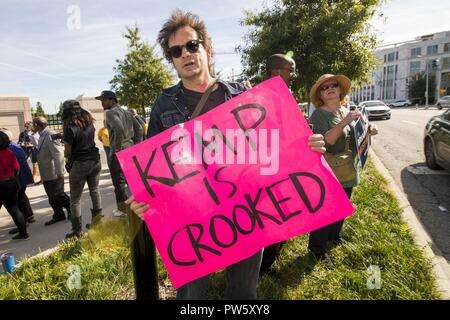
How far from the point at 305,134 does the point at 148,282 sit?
1.58 meters

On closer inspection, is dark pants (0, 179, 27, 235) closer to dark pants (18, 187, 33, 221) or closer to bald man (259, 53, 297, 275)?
dark pants (18, 187, 33, 221)

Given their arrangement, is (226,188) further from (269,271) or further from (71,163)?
(71,163)

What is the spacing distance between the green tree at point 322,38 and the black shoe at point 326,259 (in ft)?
21.9

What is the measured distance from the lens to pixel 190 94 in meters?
1.82

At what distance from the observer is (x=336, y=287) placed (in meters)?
2.53

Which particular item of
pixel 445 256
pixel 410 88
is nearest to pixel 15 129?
pixel 445 256

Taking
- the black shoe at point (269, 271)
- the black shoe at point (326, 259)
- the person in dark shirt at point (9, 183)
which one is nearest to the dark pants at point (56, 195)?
the person in dark shirt at point (9, 183)

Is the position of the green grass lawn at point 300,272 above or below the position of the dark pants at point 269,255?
below

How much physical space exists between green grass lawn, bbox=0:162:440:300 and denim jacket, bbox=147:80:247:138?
62.2 inches

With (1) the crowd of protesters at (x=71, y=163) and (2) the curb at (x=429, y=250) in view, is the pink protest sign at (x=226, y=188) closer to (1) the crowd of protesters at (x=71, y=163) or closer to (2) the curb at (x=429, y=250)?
(2) the curb at (x=429, y=250)

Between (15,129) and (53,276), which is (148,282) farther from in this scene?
(15,129)

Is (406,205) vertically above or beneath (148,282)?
beneath

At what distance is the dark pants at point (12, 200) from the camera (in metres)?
4.35
